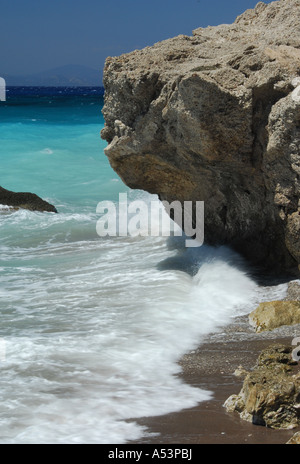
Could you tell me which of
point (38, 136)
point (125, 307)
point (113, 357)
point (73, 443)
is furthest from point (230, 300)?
point (38, 136)

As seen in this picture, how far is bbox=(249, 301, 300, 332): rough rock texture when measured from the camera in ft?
17.3

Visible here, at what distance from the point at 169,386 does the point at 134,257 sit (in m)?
3.97

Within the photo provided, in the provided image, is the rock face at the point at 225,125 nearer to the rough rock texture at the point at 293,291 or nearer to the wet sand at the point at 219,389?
the rough rock texture at the point at 293,291

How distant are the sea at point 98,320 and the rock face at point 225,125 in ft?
1.67

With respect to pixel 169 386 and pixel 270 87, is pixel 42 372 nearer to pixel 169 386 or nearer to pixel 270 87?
pixel 169 386

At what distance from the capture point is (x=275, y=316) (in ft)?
17.4

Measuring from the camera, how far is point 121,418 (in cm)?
382

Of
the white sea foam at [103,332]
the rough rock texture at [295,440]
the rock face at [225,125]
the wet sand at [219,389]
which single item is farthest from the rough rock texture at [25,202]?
the rough rock texture at [295,440]

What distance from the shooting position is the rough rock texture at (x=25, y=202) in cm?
1212

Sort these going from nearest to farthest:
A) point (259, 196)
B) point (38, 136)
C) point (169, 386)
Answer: point (169, 386)
point (259, 196)
point (38, 136)

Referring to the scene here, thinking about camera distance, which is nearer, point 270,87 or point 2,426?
point 2,426

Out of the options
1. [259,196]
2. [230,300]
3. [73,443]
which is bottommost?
[73,443]

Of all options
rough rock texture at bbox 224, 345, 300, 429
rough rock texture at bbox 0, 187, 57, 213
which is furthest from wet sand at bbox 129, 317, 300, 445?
Answer: rough rock texture at bbox 0, 187, 57, 213

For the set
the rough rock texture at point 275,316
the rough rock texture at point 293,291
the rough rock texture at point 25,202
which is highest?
the rough rock texture at point 25,202
